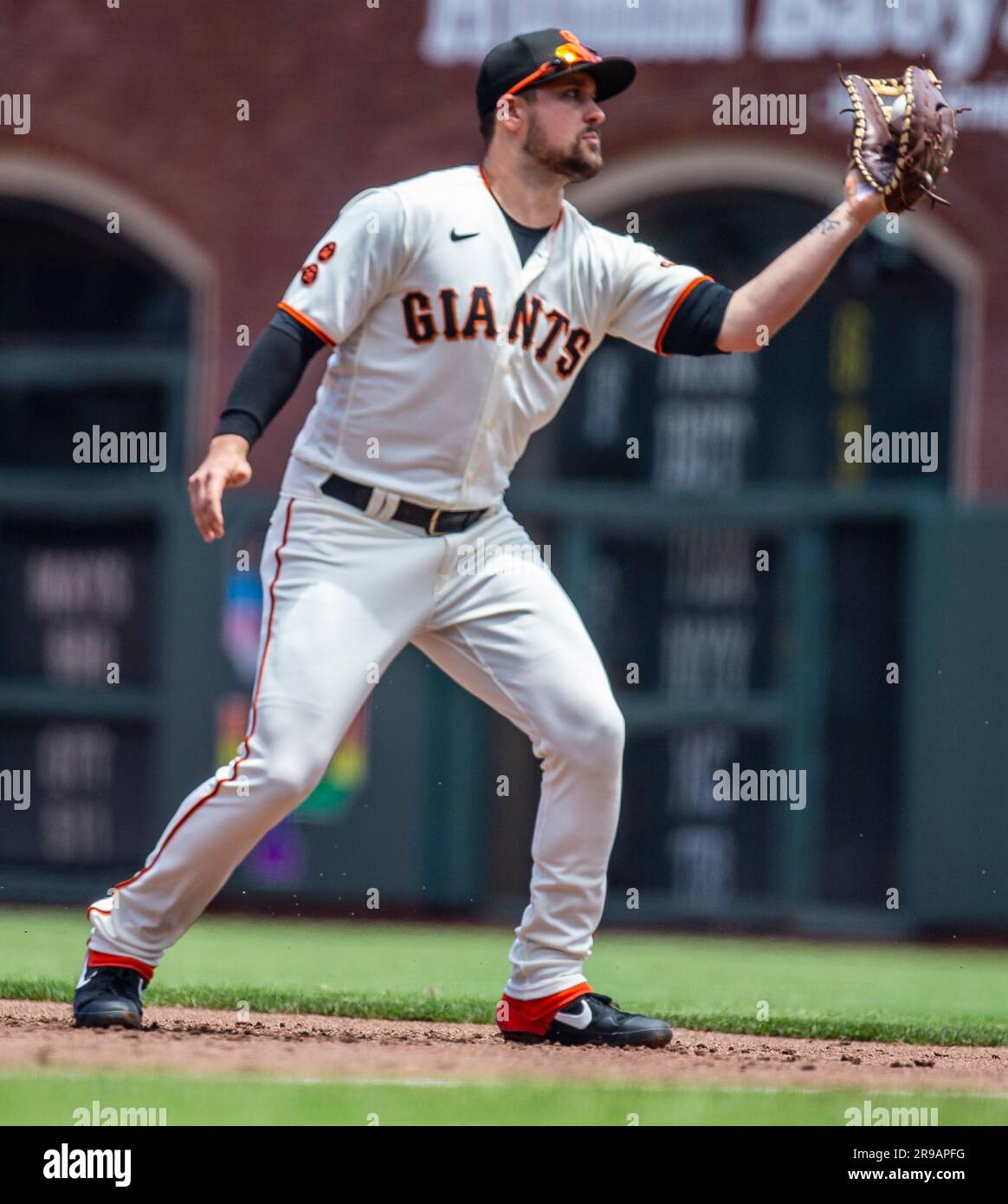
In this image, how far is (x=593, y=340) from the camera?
16.0ft

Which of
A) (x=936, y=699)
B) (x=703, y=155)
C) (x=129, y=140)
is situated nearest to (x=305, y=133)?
(x=129, y=140)

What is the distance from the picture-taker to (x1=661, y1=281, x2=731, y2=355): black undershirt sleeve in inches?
190

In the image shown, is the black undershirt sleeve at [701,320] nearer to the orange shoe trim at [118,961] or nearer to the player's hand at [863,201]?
the player's hand at [863,201]

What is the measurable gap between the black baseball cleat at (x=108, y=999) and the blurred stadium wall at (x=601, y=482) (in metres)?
5.60

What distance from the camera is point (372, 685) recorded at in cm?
460

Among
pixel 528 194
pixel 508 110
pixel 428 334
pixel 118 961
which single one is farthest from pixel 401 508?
pixel 118 961

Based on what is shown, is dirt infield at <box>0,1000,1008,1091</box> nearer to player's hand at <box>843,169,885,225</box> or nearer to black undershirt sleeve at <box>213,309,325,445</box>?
black undershirt sleeve at <box>213,309,325,445</box>

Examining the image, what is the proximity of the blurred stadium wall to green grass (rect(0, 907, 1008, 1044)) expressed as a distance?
21.7 inches

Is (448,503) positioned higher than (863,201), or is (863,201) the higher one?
(863,201)

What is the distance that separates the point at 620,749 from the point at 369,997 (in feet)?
4.69

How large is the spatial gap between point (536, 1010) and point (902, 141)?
2.20 metres

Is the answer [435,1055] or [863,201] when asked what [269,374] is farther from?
[435,1055]

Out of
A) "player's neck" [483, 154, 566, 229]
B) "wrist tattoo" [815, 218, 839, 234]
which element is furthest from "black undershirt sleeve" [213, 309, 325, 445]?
"wrist tattoo" [815, 218, 839, 234]

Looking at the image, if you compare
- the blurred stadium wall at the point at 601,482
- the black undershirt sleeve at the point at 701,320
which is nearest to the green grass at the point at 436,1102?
the black undershirt sleeve at the point at 701,320
